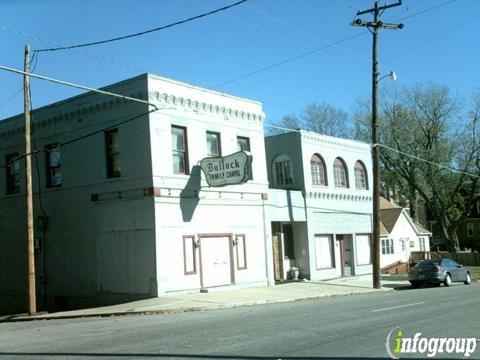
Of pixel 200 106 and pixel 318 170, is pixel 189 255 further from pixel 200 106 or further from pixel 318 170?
pixel 318 170

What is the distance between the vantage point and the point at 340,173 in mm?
32469

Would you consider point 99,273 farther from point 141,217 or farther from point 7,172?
point 7,172

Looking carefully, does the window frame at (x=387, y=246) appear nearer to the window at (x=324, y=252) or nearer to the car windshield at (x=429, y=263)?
the window at (x=324, y=252)

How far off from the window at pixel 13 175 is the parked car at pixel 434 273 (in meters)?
18.4

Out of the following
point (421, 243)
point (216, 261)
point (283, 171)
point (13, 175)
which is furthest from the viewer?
point (421, 243)

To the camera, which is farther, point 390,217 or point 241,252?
point 390,217

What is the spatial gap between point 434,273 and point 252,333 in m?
18.8

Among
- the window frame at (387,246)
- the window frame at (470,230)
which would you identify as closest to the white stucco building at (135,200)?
the window frame at (387,246)

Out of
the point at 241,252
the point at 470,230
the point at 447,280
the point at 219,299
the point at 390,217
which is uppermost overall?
the point at 390,217

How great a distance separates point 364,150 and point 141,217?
17.0 m

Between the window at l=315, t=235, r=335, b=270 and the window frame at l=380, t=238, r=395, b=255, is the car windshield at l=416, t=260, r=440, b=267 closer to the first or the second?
the window at l=315, t=235, r=335, b=270

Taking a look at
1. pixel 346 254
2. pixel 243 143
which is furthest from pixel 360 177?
pixel 243 143

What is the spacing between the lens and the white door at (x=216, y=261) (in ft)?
74.2

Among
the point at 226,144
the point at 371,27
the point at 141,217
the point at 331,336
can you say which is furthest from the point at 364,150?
the point at 331,336
